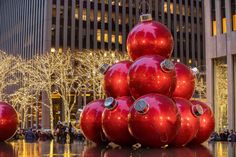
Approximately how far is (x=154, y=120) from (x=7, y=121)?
27.4ft

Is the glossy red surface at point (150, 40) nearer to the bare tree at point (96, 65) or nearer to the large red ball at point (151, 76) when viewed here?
the large red ball at point (151, 76)

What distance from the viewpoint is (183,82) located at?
1681 centimetres

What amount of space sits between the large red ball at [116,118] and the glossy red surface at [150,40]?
1889 mm

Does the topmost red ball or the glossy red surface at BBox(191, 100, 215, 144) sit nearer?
the topmost red ball

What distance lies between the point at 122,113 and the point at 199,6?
8715 cm

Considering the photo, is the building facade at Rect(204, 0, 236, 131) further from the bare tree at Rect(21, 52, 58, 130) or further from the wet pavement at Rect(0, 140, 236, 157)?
the wet pavement at Rect(0, 140, 236, 157)

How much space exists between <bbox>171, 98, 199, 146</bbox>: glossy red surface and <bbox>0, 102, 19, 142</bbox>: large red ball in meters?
7.99

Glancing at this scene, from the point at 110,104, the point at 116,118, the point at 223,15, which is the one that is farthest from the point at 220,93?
the point at 110,104

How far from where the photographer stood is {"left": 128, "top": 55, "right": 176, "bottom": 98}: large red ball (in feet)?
49.9

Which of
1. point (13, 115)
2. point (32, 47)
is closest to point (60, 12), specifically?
point (32, 47)

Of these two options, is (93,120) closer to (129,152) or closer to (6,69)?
(129,152)

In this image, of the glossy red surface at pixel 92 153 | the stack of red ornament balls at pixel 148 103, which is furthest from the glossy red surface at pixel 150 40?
the glossy red surface at pixel 92 153

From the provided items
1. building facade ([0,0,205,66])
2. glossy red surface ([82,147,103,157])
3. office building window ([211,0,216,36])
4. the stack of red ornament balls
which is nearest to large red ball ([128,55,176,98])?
the stack of red ornament balls

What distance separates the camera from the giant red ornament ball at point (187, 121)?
15875 millimetres
